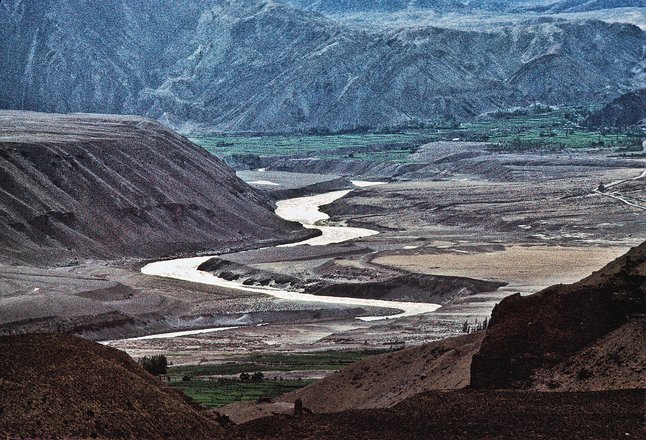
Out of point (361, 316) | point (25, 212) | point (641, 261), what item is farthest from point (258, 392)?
point (25, 212)

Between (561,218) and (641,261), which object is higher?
(641,261)

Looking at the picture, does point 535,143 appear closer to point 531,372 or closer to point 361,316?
point 361,316

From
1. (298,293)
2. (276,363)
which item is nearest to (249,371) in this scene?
(276,363)

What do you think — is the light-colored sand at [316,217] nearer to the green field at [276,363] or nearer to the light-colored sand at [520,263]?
the light-colored sand at [520,263]

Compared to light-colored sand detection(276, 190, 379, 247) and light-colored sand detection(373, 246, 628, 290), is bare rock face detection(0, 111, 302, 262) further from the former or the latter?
light-colored sand detection(373, 246, 628, 290)

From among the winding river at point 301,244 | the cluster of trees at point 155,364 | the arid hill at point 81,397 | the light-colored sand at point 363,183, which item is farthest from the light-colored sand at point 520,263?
the light-colored sand at point 363,183

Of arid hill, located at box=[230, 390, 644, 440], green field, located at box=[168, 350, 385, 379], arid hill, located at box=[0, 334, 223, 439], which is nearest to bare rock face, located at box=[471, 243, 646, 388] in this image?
arid hill, located at box=[230, 390, 644, 440]
